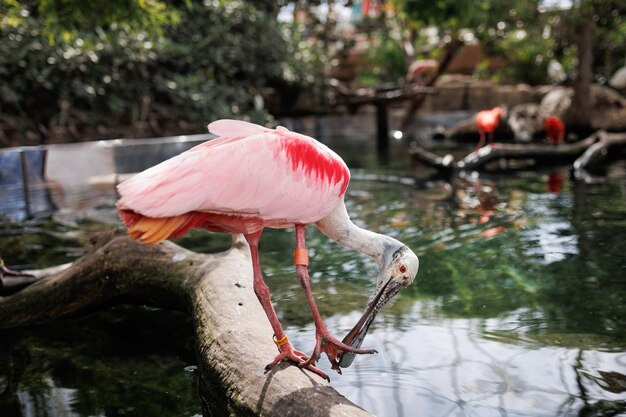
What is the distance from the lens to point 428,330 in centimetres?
368

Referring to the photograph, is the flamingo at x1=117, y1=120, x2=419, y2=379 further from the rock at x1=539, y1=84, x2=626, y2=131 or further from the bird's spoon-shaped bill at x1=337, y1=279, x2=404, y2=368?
the rock at x1=539, y1=84, x2=626, y2=131

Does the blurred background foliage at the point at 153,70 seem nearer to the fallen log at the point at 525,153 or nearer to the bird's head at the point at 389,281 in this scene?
the fallen log at the point at 525,153

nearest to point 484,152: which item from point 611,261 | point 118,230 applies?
point 611,261

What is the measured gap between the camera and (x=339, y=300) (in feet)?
13.9

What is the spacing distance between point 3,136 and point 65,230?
4.37m

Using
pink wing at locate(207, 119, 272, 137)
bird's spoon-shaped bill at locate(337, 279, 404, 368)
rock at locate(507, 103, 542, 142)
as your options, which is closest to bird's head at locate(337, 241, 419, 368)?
bird's spoon-shaped bill at locate(337, 279, 404, 368)

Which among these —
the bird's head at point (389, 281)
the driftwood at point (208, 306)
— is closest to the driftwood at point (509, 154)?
the driftwood at point (208, 306)

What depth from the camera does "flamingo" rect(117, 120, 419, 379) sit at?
7.88 ft

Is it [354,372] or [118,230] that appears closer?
[354,372]

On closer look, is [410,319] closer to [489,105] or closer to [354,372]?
[354,372]

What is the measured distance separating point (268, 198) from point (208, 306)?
0.89 m

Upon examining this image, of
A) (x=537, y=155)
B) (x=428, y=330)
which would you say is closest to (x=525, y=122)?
(x=537, y=155)

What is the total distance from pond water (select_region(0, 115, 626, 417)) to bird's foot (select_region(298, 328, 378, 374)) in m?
0.32

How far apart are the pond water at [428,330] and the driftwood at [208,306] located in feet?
0.48
